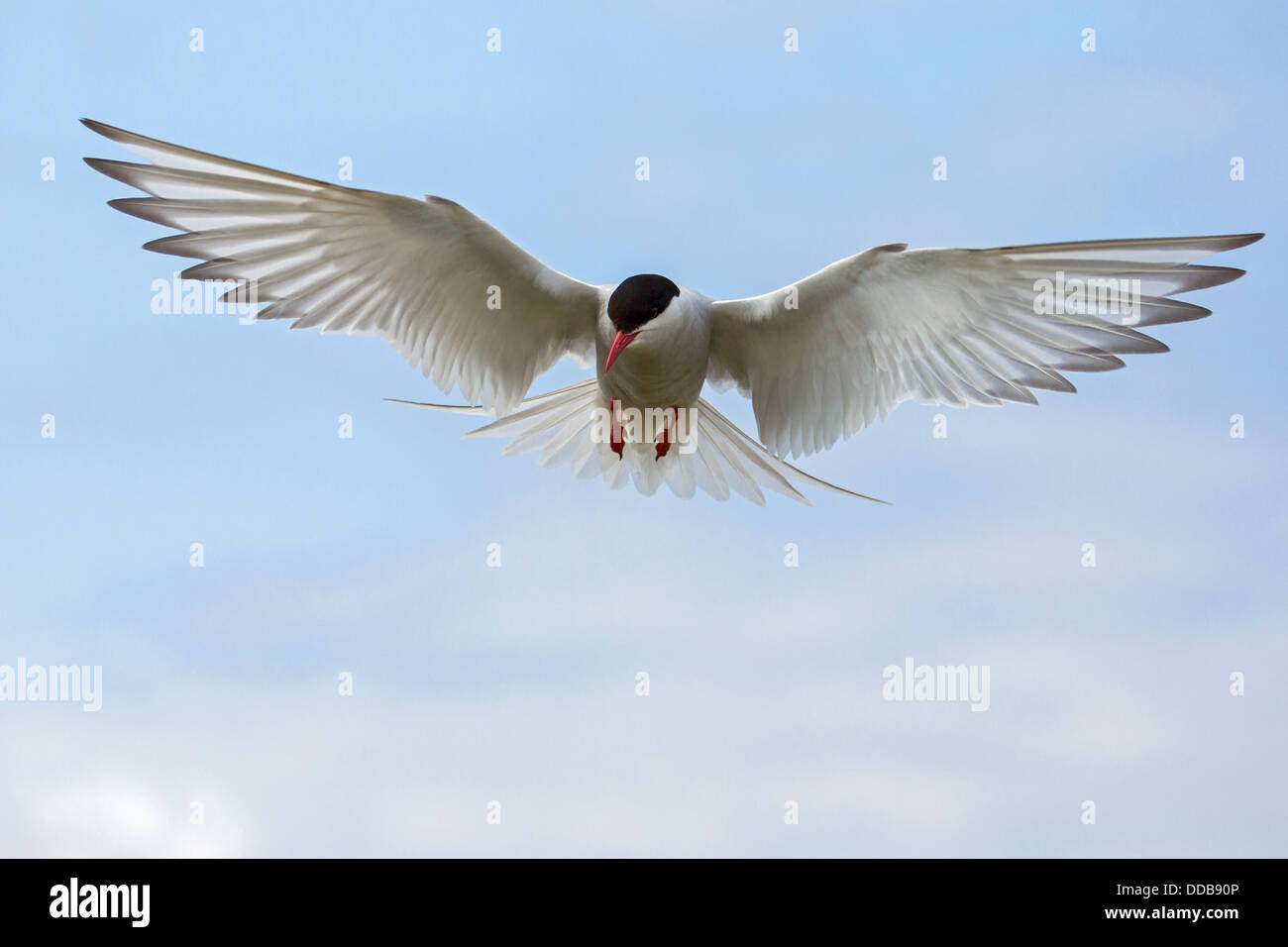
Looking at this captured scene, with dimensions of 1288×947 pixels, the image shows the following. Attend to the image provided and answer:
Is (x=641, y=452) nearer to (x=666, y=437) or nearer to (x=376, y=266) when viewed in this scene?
(x=666, y=437)

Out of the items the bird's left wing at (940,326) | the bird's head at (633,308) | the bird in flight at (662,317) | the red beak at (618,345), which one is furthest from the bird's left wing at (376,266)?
the bird's left wing at (940,326)

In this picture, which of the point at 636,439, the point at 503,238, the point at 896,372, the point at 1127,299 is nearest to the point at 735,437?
the point at 636,439

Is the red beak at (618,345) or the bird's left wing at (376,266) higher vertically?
the bird's left wing at (376,266)

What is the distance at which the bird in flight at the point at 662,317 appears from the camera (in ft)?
21.4

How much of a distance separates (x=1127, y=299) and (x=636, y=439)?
10.2 feet

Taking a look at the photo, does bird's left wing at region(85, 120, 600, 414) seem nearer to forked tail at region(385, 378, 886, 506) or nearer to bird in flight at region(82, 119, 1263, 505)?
bird in flight at region(82, 119, 1263, 505)

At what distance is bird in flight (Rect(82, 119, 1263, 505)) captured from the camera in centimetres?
652

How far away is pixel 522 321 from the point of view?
7543 millimetres

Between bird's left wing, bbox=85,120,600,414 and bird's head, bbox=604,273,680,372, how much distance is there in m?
0.49

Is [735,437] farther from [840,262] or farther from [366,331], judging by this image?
[366,331]

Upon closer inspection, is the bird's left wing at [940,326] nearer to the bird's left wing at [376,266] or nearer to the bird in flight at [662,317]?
the bird in flight at [662,317]

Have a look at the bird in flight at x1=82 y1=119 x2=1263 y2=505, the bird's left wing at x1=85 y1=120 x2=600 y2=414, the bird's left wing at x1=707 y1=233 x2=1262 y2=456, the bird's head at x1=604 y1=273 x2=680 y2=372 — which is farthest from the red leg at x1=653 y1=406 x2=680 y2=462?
the bird's head at x1=604 y1=273 x2=680 y2=372

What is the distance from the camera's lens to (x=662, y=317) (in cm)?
697

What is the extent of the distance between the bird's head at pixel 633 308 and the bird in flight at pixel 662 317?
0.01m
